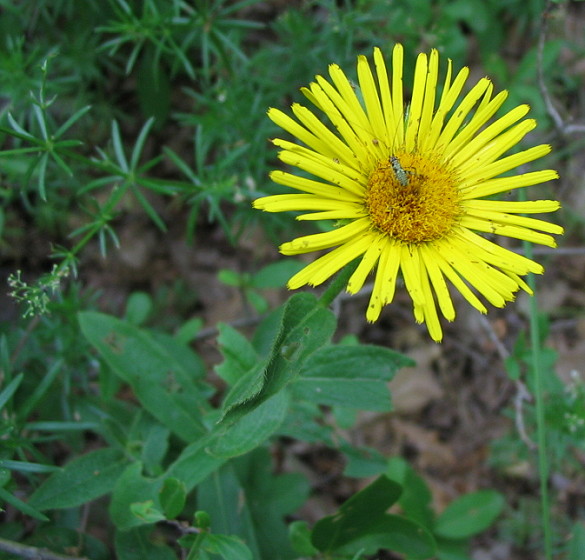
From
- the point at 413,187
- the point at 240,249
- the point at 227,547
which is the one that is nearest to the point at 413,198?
the point at 413,187

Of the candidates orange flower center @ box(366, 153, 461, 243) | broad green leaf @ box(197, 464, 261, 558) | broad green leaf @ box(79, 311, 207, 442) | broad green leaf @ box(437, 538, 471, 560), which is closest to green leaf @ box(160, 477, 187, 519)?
broad green leaf @ box(79, 311, 207, 442)

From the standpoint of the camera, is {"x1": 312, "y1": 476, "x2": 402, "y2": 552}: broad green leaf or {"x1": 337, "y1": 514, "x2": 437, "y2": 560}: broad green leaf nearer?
{"x1": 312, "y1": 476, "x2": 402, "y2": 552}: broad green leaf

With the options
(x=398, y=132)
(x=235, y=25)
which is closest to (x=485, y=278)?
(x=398, y=132)

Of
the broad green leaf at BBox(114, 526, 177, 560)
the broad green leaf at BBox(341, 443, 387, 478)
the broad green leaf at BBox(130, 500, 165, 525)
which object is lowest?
the broad green leaf at BBox(114, 526, 177, 560)

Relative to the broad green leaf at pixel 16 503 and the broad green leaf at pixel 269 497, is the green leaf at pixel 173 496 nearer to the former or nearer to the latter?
the broad green leaf at pixel 16 503

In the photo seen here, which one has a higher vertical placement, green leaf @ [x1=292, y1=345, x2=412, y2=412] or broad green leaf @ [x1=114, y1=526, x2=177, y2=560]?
green leaf @ [x1=292, y1=345, x2=412, y2=412]

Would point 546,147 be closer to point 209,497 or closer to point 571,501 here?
point 209,497

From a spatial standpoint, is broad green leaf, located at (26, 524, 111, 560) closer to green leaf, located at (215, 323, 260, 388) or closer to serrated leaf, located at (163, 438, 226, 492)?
serrated leaf, located at (163, 438, 226, 492)
